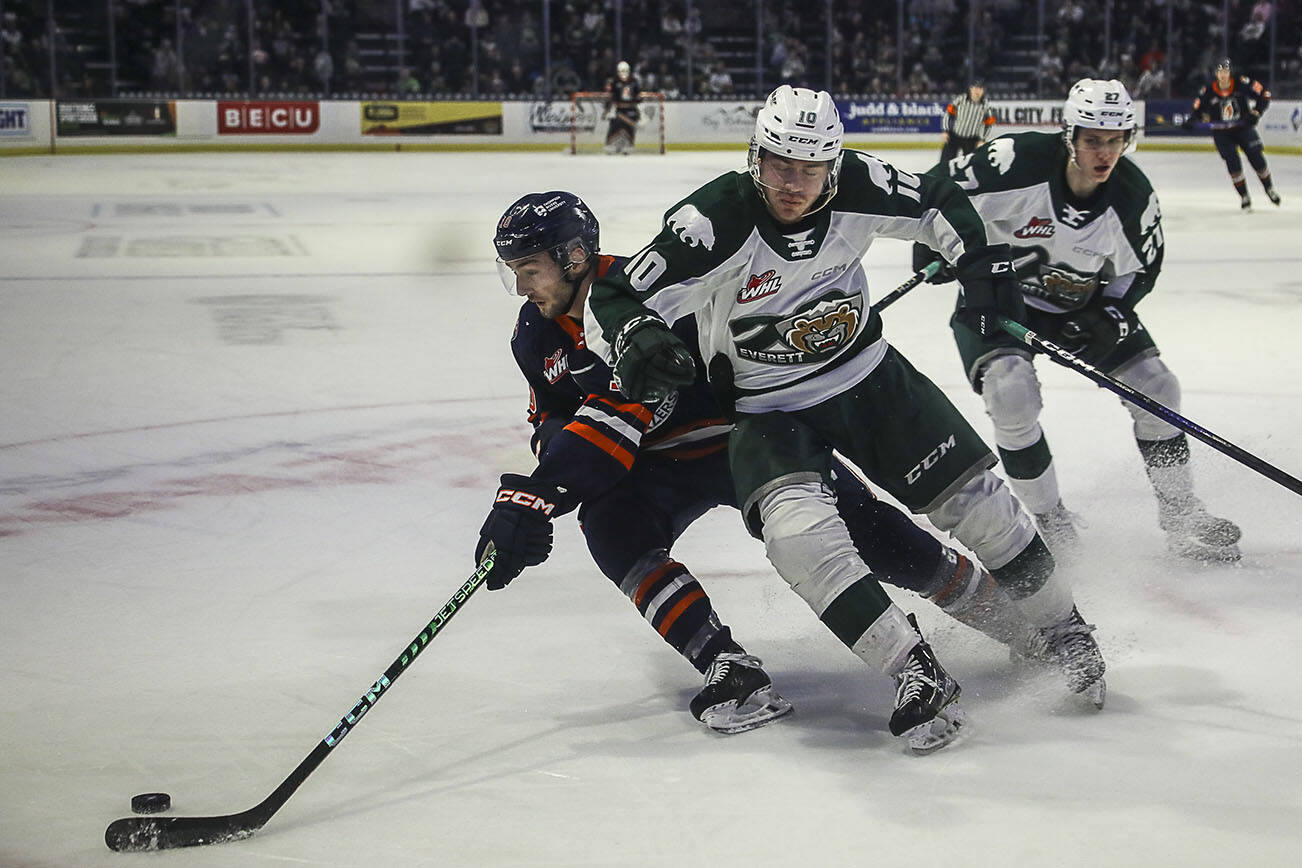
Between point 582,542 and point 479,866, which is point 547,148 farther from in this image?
point 479,866

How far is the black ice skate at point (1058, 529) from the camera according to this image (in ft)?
12.9

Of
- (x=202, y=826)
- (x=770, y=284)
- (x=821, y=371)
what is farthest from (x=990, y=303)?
(x=202, y=826)

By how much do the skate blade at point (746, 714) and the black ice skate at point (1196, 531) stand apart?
1.48 metres

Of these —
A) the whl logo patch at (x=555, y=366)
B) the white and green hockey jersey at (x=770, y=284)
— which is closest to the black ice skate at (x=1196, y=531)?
the white and green hockey jersey at (x=770, y=284)

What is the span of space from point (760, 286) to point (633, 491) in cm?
47

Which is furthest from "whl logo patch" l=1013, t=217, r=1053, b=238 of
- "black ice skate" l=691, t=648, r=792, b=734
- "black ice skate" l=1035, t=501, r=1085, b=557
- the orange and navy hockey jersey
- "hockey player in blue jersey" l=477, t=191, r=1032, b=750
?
"black ice skate" l=691, t=648, r=792, b=734

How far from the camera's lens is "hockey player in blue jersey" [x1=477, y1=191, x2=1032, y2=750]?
2785 mm

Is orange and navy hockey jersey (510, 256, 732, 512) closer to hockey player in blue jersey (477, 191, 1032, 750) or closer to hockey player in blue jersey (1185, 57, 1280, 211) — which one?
hockey player in blue jersey (477, 191, 1032, 750)

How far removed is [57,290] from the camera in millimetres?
8336

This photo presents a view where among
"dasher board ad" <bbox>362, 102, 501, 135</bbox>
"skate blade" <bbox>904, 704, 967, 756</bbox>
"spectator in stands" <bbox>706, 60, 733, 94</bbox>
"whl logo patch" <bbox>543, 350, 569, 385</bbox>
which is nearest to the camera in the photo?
"skate blade" <bbox>904, 704, 967, 756</bbox>

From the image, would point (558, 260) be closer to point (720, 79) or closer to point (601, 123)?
point (601, 123)

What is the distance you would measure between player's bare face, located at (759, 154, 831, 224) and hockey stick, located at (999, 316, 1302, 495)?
2.46 ft

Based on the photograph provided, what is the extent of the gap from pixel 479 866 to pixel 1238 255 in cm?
860

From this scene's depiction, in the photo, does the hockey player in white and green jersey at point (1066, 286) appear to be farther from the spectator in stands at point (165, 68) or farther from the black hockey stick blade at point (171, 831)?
the spectator in stands at point (165, 68)
